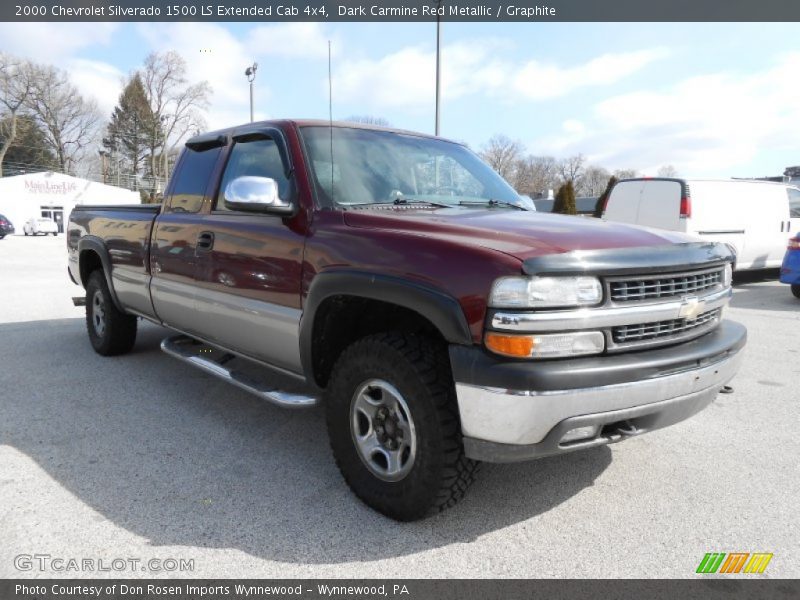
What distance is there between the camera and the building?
41.8 m

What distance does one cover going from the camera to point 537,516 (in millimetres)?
2783

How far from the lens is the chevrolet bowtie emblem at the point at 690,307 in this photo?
2606mm

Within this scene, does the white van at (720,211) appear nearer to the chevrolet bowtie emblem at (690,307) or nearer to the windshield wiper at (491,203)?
the windshield wiper at (491,203)

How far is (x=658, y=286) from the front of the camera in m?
2.55

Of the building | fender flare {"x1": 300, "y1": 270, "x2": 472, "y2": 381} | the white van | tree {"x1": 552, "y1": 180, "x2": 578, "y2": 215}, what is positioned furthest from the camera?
the building

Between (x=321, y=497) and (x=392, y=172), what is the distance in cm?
186

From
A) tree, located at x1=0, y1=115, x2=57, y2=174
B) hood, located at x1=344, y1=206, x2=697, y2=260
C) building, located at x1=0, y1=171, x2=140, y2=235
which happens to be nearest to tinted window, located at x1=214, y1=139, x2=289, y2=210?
hood, located at x1=344, y1=206, x2=697, y2=260

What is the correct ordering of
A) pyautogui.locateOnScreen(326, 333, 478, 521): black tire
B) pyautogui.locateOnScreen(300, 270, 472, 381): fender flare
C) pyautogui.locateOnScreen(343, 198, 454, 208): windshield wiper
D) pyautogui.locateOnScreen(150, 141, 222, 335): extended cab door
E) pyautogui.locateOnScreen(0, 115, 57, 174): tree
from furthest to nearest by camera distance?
pyautogui.locateOnScreen(0, 115, 57, 174): tree < pyautogui.locateOnScreen(150, 141, 222, 335): extended cab door < pyautogui.locateOnScreen(343, 198, 454, 208): windshield wiper < pyautogui.locateOnScreen(326, 333, 478, 521): black tire < pyautogui.locateOnScreen(300, 270, 472, 381): fender flare

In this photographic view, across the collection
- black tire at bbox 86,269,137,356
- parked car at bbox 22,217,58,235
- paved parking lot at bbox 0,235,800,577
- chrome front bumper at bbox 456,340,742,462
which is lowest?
parked car at bbox 22,217,58,235

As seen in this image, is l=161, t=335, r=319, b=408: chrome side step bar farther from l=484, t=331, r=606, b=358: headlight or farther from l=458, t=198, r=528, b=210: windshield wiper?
l=458, t=198, r=528, b=210: windshield wiper

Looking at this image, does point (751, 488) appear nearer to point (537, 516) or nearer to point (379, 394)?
point (537, 516)

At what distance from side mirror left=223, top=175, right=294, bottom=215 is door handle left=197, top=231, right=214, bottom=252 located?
0.69 meters

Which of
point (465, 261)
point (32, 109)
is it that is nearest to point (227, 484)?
point (465, 261)

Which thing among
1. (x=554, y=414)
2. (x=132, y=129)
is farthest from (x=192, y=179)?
(x=132, y=129)
